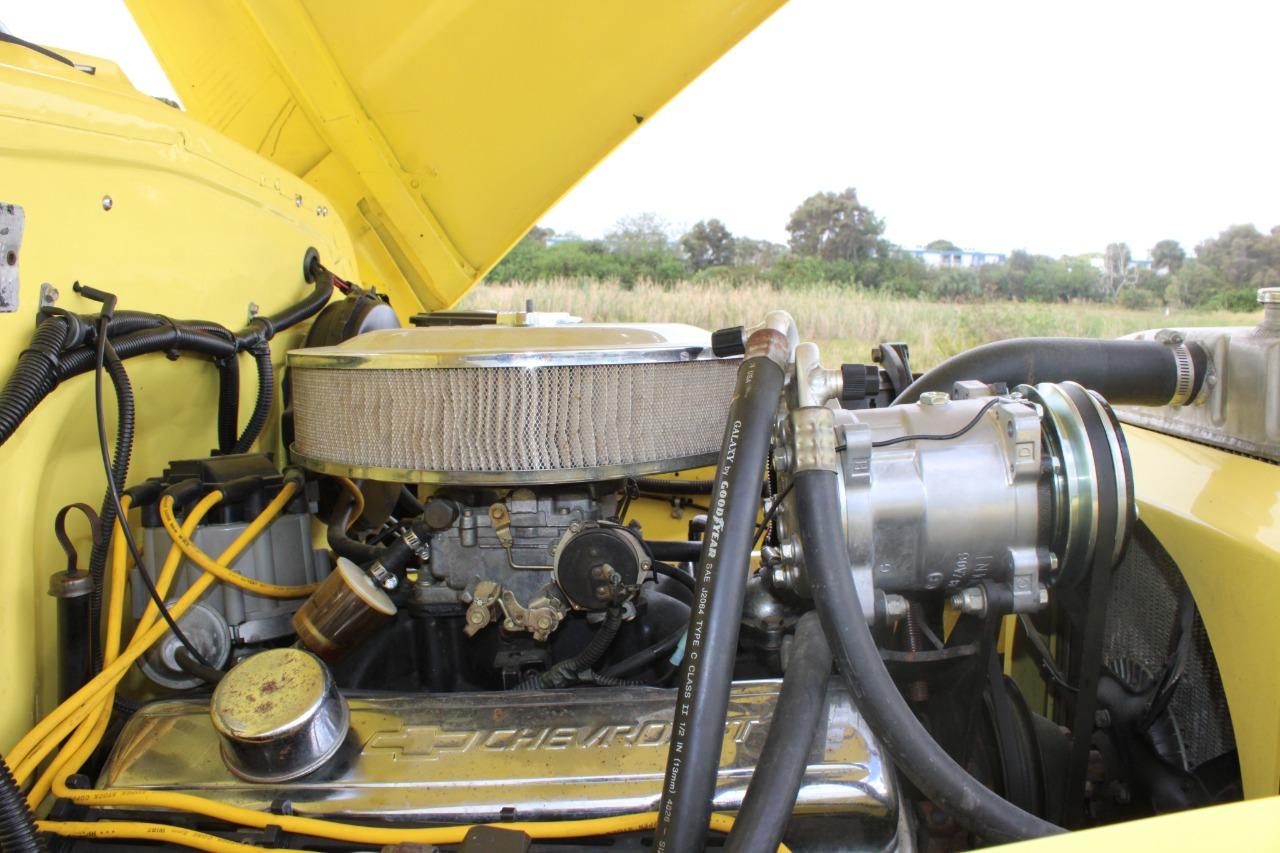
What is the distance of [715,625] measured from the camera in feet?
2.17

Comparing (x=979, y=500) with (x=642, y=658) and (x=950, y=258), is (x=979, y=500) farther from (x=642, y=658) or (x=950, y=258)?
(x=950, y=258)

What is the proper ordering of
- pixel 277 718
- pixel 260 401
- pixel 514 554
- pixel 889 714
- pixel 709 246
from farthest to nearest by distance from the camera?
pixel 709 246
pixel 260 401
pixel 514 554
pixel 277 718
pixel 889 714

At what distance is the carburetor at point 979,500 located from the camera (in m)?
0.78

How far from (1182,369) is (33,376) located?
129cm

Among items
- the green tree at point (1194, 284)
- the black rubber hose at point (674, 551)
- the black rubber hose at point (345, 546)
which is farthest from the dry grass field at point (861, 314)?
the black rubber hose at point (674, 551)

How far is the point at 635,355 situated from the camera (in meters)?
0.91

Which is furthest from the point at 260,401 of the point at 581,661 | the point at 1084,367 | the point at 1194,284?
the point at 1194,284

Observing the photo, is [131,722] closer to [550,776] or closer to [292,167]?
[550,776]

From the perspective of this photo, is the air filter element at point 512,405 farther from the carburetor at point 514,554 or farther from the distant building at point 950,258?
the distant building at point 950,258

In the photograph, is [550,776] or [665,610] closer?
[550,776]

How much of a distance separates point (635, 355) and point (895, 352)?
65cm

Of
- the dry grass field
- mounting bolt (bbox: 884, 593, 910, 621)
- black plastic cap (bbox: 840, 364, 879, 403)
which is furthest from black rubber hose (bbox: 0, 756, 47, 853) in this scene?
the dry grass field

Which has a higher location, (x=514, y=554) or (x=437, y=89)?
(x=437, y=89)

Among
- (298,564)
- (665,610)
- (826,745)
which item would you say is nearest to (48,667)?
(298,564)
